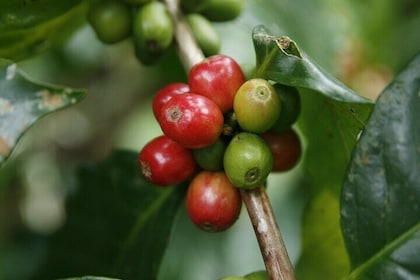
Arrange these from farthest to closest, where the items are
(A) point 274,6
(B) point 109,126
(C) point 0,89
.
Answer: (B) point 109,126 → (A) point 274,6 → (C) point 0,89

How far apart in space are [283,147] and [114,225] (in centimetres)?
75

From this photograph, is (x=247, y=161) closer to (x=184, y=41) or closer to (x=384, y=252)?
(x=384, y=252)

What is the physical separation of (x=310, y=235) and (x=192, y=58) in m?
0.66

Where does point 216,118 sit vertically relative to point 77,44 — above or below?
above

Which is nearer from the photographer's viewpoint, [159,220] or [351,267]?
[351,267]

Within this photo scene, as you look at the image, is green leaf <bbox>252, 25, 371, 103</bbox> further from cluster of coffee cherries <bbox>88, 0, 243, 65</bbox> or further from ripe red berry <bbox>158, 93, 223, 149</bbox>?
cluster of coffee cherries <bbox>88, 0, 243, 65</bbox>

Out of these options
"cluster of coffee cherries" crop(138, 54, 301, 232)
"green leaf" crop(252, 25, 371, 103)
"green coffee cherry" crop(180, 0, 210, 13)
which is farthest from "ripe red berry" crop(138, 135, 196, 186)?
"green coffee cherry" crop(180, 0, 210, 13)

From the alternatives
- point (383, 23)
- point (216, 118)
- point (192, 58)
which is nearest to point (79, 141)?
point (383, 23)

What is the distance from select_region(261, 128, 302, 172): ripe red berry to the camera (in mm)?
1722

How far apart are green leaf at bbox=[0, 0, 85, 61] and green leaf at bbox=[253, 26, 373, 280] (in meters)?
0.57

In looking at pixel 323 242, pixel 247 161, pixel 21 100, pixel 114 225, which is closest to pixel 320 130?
pixel 323 242

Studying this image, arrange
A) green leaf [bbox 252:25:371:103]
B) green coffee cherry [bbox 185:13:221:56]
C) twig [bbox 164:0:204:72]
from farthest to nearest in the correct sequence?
green coffee cherry [bbox 185:13:221:56], twig [bbox 164:0:204:72], green leaf [bbox 252:25:371:103]

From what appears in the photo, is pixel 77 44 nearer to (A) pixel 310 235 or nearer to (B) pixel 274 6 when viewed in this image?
(B) pixel 274 6

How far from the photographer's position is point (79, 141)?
15.1 ft
